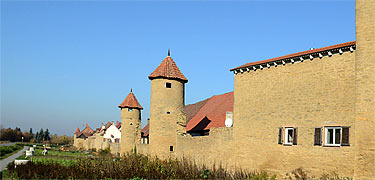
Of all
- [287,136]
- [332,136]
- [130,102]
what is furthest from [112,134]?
[332,136]

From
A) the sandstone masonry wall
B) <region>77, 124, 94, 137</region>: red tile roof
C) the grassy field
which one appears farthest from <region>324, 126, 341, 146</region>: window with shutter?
<region>77, 124, 94, 137</region>: red tile roof

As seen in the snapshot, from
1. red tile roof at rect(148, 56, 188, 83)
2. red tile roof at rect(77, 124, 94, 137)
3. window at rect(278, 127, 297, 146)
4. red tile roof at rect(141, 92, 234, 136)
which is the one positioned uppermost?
red tile roof at rect(148, 56, 188, 83)

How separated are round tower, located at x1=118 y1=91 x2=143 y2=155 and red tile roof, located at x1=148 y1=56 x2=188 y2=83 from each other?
1002cm

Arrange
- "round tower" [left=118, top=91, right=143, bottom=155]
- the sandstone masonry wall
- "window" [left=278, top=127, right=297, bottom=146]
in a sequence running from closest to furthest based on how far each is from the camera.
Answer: the sandstone masonry wall → "window" [left=278, top=127, right=297, bottom=146] → "round tower" [left=118, top=91, right=143, bottom=155]

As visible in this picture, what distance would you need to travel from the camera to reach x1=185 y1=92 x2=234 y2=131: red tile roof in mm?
28370

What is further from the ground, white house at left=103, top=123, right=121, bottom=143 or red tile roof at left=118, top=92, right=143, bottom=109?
red tile roof at left=118, top=92, right=143, bottom=109

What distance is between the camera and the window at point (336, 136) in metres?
15.7

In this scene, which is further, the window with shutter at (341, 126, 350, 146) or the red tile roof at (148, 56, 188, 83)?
the red tile roof at (148, 56, 188, 83)

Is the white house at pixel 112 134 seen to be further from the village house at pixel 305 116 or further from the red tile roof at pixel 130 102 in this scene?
the village house at pixel 305 116

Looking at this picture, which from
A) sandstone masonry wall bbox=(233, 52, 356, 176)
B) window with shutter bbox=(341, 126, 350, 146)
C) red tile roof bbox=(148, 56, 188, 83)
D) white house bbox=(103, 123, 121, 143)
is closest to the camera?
window with shutter bbox=(341, 126, 350, 146)

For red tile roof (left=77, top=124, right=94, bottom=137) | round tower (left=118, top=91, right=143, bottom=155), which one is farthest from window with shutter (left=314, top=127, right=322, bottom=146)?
red tile roof (left=77, top=124, right=94, bottom=137)

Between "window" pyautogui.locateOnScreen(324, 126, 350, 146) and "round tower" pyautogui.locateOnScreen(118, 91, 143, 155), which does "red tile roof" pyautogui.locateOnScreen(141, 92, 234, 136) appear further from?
"window" pyautogui.locateOnScreen(324, 126, 350, 146)

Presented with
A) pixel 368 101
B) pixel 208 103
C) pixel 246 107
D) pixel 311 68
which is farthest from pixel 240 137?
pixel 208 103

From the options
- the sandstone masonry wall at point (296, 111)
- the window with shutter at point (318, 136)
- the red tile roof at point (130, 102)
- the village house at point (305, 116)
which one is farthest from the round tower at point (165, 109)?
the window with shutter at point (318, 136)
